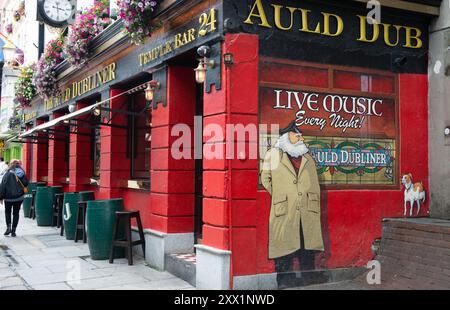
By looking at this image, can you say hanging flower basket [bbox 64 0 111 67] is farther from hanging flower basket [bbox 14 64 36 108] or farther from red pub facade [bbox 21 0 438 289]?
hanging flower basket [bbox 14 64 36 108]

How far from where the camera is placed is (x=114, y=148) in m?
10.3

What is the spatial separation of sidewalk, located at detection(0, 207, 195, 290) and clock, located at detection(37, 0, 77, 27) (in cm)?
676

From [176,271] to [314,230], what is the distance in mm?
2236

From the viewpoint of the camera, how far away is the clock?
13.7 metres

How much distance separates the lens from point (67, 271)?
24.7ft

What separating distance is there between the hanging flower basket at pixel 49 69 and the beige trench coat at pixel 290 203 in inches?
406

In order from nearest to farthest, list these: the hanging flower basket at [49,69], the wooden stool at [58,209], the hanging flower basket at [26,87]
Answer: the wooden stool at [58,209]
the hanging flower basket at [49,69]
the hanging flower basket at [26,87]

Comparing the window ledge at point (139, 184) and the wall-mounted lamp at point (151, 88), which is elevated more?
the wall-mounted lamp at point (151, 88)

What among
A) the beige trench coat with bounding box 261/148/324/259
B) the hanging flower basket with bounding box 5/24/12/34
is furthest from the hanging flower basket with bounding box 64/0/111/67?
the hanging flower basket with bounding box 5/24/12/34

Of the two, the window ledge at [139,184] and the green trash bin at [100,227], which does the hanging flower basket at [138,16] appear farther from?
the green trash bin at [100,227]

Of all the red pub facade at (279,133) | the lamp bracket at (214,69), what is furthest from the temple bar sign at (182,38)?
the lamp bracket at (214,69)

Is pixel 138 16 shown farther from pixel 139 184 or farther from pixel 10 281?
pixel 10 281

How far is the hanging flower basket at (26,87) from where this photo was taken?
17.5 m
